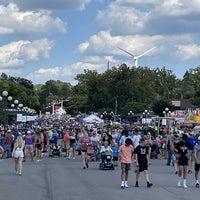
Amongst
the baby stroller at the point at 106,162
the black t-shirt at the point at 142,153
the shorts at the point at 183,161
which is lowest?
the baby stroller at the point at 106,162

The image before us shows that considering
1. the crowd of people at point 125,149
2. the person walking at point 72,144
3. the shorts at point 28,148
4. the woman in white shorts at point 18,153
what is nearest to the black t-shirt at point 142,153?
the crowd of people at point 125,149

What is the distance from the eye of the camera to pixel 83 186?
18.9m

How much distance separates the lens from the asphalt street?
16.1 metres

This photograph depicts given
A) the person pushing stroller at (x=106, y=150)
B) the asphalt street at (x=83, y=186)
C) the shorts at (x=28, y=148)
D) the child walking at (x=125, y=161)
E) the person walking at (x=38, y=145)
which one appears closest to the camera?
the asphalt street at (x=83, y=186)

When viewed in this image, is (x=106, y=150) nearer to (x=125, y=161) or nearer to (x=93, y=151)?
(x=93, y=151)

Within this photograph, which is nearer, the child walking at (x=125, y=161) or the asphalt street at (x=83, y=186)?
the asphalt street at (x=83, y=186)

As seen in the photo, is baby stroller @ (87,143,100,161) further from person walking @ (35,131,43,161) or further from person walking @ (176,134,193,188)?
person walking @ (176,134,193,188)

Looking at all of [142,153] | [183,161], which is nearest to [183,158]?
[183,161]

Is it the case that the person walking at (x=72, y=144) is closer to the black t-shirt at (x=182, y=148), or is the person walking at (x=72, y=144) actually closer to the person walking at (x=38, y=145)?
the person walking at (x=38, y=145)

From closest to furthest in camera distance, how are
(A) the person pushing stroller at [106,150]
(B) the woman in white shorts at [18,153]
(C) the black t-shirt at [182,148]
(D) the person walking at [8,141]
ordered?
(C) the black t-shirt at [182,148] < (B) the woman in white shorts at [18,153] < (A) the person pushing stroller at [106,150] < (D) the person walking at [8,141]

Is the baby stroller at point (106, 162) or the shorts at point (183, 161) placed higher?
the shorts at point (183, 161)

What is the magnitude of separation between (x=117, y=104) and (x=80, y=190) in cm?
9639

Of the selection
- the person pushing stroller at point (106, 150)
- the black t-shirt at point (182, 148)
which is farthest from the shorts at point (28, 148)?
the black t-shirt at point (182, 148)

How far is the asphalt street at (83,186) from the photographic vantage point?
16.1m
